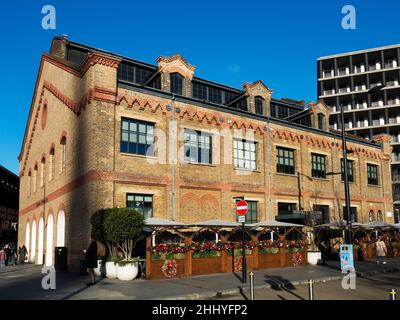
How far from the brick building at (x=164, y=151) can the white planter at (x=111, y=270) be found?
2466 mm

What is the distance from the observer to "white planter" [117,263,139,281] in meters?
17.0

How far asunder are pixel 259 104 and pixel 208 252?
1311 cm

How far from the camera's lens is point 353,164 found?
3316 centimetres

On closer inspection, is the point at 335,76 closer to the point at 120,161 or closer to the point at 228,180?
the point at 228,180

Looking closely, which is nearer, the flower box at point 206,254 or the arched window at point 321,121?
the flower box at point 206,254

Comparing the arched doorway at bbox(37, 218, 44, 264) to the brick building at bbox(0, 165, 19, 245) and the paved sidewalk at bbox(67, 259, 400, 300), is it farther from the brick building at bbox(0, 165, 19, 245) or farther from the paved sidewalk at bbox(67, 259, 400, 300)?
the brick building at bbox(0, 165, 19, 245)

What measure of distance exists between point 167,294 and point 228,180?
478 inches

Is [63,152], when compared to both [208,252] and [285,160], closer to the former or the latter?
[208,252]

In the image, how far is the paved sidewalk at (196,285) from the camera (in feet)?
42.9

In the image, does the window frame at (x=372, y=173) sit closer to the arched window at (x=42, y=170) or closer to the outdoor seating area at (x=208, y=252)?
the outdoor seating area at (x=208, y=252)

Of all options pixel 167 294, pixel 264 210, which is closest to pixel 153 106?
pixel 264 210

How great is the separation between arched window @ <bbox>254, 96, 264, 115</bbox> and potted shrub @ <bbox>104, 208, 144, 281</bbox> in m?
13.9

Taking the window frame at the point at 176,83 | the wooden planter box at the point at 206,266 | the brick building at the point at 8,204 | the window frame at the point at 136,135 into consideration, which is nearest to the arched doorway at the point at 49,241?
the window frame at the point at 136,135
